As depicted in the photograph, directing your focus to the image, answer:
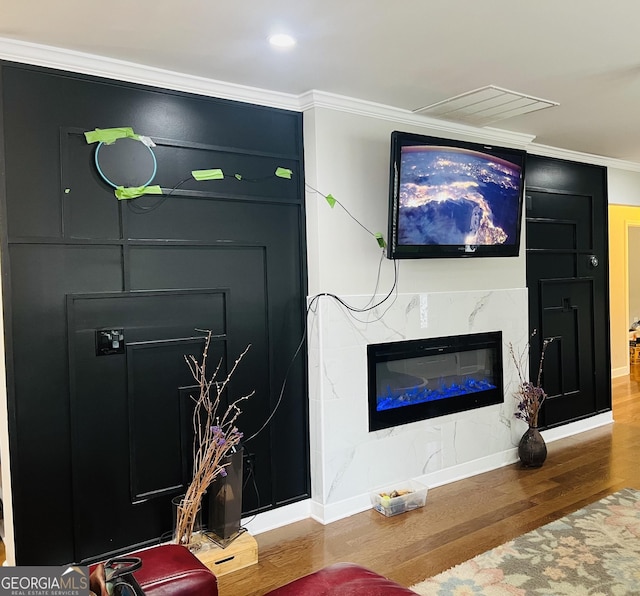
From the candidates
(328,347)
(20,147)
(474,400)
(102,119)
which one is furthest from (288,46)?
(474,400)

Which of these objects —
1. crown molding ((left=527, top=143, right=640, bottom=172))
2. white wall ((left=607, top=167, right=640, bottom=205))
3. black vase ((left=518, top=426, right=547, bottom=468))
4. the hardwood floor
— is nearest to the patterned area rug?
the hardwood floor

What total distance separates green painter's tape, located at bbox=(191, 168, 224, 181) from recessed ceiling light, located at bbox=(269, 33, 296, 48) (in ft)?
2.54

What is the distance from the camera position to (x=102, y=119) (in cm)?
286

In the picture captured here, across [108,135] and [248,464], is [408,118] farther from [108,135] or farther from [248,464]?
[248,464]

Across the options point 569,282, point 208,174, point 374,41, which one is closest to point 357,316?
point 208,174

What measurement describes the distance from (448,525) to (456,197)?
1940 millimetres

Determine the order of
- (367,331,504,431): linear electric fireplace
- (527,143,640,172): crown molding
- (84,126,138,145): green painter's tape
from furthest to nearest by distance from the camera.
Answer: (527,143,640,172): crown molding
(367,331,504,431): linear electric fireplace
(84,126,138,145): green painter's tape

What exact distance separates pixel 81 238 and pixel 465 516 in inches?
104

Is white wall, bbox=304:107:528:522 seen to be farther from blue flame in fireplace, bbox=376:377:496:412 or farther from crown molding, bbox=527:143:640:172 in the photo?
crown molding, bbox=527:143:640:172

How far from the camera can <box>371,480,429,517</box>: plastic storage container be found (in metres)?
3.57

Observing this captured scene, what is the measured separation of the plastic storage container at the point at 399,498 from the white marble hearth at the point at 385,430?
0.16ft

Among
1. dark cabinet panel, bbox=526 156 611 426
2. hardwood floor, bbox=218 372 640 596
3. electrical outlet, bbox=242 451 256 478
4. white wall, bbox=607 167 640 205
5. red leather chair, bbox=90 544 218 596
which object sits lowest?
hardwood floor, bbox=218 372 640 596

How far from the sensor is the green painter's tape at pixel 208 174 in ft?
10.2

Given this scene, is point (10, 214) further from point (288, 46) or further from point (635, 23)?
point (635, 23)
